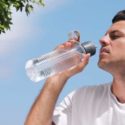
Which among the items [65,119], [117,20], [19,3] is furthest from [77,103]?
A: [19,3]

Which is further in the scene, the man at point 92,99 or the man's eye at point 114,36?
the man's eye at point 114,36

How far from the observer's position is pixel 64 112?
4426mm

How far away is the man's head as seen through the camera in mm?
4289

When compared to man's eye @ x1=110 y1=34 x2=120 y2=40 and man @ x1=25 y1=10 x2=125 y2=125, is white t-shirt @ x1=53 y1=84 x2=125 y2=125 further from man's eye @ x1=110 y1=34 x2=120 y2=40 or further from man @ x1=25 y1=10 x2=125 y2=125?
man's eye @ x1=110 y1=34 x2=120 y2=40

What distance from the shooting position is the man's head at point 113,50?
429cm

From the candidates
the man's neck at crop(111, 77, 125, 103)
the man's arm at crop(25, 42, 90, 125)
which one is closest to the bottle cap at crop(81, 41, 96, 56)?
the man's arm at crop(25, 42, 90, 125)

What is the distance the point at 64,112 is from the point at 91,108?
0.23m

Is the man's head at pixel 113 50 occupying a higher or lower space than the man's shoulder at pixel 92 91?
higher

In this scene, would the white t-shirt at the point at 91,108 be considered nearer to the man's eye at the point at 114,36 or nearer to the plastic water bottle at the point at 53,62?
the plastic water bottle at the point at 53,62

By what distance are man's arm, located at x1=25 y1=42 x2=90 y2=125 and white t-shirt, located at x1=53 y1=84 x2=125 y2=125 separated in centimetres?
11

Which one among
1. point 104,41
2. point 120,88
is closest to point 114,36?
point 104,41

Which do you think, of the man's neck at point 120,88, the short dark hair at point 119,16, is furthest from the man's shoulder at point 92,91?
the short dark hair at point 119,16

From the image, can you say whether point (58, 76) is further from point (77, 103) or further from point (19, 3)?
point (19, 3)

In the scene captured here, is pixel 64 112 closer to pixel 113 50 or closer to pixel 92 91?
pixel 92 91
